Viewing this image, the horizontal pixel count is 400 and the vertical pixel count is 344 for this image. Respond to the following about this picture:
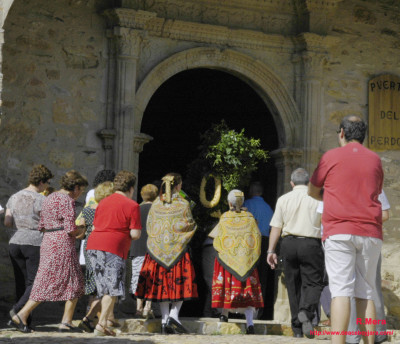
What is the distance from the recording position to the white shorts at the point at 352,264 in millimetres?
5242

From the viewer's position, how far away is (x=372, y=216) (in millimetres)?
5340

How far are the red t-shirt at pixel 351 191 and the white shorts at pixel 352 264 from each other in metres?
0.05

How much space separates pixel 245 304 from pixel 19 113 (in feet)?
10.3

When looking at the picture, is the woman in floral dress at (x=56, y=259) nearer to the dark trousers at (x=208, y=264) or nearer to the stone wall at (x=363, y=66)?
the dark trousers at (x=208, y=264)

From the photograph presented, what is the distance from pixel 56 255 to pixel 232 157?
111 inches

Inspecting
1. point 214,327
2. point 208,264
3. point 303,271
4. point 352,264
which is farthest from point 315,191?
point 208,264

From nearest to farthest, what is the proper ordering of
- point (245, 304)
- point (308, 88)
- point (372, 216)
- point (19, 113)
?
point (372, 216)
point (245, 304)
point (19, 113)
point (308, 88)

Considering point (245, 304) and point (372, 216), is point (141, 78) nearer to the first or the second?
point (245, 304)

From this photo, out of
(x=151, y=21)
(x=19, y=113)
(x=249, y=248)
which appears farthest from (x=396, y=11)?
(x=19, y=113)

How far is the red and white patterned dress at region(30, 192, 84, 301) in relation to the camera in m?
7.52

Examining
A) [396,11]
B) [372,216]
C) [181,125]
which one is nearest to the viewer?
[372,216]

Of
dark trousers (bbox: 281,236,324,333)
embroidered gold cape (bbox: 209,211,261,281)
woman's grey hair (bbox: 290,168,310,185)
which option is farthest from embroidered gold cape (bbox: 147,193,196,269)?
woman's grey hair (bbox: 290,168,310,185)

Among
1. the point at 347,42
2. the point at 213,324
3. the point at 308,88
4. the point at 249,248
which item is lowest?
the point at 213,324

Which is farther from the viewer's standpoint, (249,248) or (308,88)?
(308,88)
